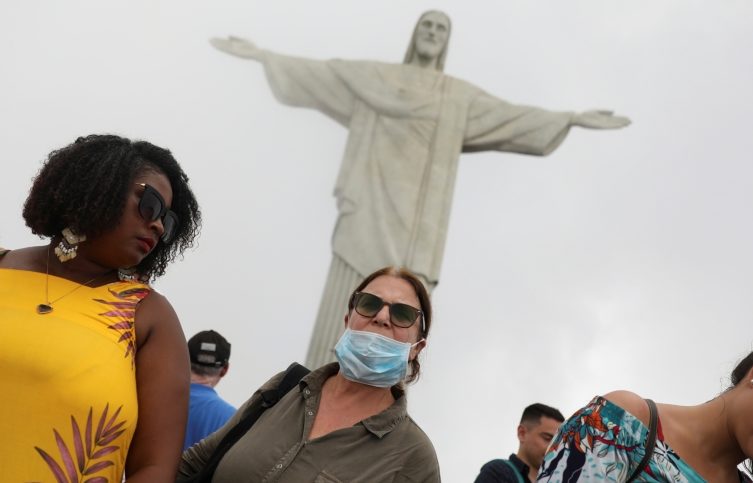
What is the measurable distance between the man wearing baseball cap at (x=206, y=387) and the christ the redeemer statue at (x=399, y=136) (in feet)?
15.4

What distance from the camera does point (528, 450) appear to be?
5.20m

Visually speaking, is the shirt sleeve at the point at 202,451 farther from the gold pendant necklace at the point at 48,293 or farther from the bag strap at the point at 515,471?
the bag strap at the point at 515,471

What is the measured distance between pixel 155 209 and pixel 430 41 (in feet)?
26.6

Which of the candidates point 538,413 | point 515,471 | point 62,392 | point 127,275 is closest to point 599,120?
point 538,413

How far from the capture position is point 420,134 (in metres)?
10.3

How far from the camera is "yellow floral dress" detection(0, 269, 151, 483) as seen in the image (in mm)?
2504

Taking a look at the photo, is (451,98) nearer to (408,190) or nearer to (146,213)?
(408,190)

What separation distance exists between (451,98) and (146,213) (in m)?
7.83

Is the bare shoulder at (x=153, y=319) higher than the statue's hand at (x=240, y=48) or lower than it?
lower

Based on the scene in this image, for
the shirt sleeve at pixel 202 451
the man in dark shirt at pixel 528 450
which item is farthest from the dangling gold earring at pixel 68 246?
the man in dark shirt at pixel 528 450

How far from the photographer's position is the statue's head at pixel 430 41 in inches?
422

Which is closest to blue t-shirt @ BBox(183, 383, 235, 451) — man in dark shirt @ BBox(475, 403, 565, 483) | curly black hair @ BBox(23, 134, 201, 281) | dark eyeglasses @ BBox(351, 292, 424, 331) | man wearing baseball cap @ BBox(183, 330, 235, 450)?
man wearing baseball cap @ BBox(183, 330, 235, 450)

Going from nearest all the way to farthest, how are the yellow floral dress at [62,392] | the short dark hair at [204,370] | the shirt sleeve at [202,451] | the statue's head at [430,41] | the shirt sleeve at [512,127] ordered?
the yellow floral dress at [62,392] < the shirt sleeve at [202,451] < the short dark hair at [204,370] < the shirt sleeve at [512,127] < the statue's head at [430,41]

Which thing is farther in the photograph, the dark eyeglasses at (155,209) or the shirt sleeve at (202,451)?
the shirt sleeve at (202,451)
